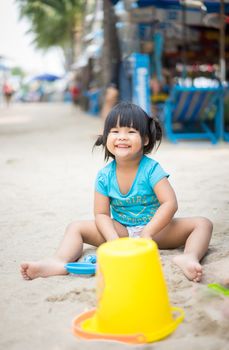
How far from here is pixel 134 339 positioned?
1.61m

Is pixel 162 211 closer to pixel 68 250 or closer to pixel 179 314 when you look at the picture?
pixel 68 250

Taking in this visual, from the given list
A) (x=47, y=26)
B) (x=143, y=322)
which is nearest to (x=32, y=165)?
(x=143, y=322)

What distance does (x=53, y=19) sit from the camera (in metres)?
28.5

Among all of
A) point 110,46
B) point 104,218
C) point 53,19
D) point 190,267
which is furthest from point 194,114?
point 53,19

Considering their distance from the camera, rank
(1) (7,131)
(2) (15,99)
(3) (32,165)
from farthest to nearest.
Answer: (2) (15,99) < (1) (7,131) < (3) (32,165)

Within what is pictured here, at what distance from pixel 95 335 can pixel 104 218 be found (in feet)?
2.87

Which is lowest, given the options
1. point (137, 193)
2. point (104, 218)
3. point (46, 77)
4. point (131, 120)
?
point (104, 218)

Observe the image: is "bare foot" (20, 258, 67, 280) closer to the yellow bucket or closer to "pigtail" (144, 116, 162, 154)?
the yellow bucket

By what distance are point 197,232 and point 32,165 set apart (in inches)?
150

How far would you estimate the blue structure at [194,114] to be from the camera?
735 cm

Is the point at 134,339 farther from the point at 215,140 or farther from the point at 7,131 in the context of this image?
Result: the point at 7,131

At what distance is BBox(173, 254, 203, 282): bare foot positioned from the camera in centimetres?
209

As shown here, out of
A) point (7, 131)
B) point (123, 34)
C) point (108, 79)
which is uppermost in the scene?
point (123, 34)

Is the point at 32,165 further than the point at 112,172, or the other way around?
the point at 32,165
